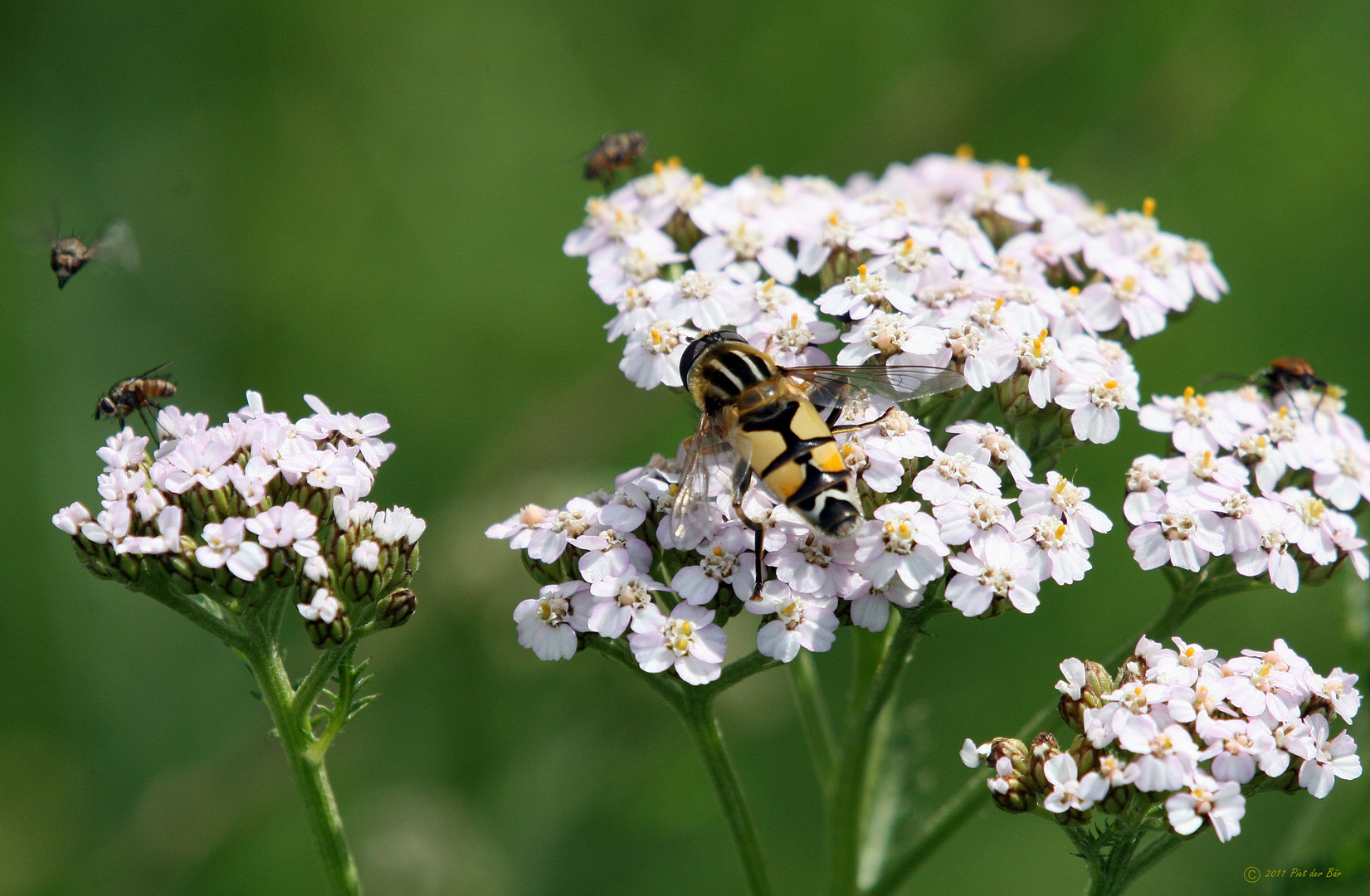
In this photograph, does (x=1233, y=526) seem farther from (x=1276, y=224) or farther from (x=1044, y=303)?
(x=1276, y=224)

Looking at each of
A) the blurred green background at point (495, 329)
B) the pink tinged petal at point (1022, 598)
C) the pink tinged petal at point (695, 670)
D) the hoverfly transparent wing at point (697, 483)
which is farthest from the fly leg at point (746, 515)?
the blurred green background at point (495, 329)

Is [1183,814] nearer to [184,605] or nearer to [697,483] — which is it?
[697,483]

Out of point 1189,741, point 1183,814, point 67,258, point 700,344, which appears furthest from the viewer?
point 67,258

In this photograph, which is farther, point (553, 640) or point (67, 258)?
point (67, 258)

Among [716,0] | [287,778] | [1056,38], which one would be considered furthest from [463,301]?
[1056,38]

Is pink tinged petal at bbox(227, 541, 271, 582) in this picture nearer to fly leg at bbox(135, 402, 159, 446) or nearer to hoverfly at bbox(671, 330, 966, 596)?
fly leg at bbox(135, 402, 159, 446)

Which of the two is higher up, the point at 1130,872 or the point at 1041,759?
the point at 1041,759

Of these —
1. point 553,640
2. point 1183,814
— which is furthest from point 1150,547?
point 553,640
